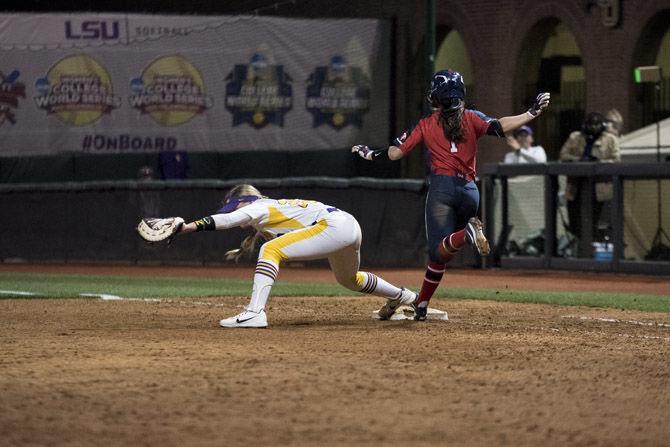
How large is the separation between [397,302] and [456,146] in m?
1.40

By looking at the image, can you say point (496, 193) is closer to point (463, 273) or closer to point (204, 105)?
point (463, 273)

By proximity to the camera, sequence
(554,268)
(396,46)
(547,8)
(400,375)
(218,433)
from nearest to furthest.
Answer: (218,433), (400,375), (554,268), (547,8), (396,46)

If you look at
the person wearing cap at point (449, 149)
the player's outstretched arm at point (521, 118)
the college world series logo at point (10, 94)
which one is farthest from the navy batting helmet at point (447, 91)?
the college world series logo at point (10, 94)

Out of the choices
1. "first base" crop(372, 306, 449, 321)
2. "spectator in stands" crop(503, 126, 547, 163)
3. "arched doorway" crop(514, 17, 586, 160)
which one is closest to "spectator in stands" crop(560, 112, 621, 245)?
"spectator in stands" crop(503, 126, 547, 163)

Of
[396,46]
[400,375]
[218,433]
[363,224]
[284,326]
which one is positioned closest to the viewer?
[218,433]

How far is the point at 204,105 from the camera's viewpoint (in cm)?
2622

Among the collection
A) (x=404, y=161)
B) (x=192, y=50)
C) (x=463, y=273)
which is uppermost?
(x=192, y=50)

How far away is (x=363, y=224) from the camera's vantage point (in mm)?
19109

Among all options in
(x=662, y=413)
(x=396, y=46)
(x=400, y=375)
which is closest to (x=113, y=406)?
(x=400, y=375)

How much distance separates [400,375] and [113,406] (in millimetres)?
1803

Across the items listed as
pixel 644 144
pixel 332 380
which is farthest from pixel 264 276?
pixel 644 144

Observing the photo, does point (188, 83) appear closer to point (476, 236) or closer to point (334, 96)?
point (334, 96)

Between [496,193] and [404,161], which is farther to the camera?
[404,161]

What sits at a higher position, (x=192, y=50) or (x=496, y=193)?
(x=192, y=50)
